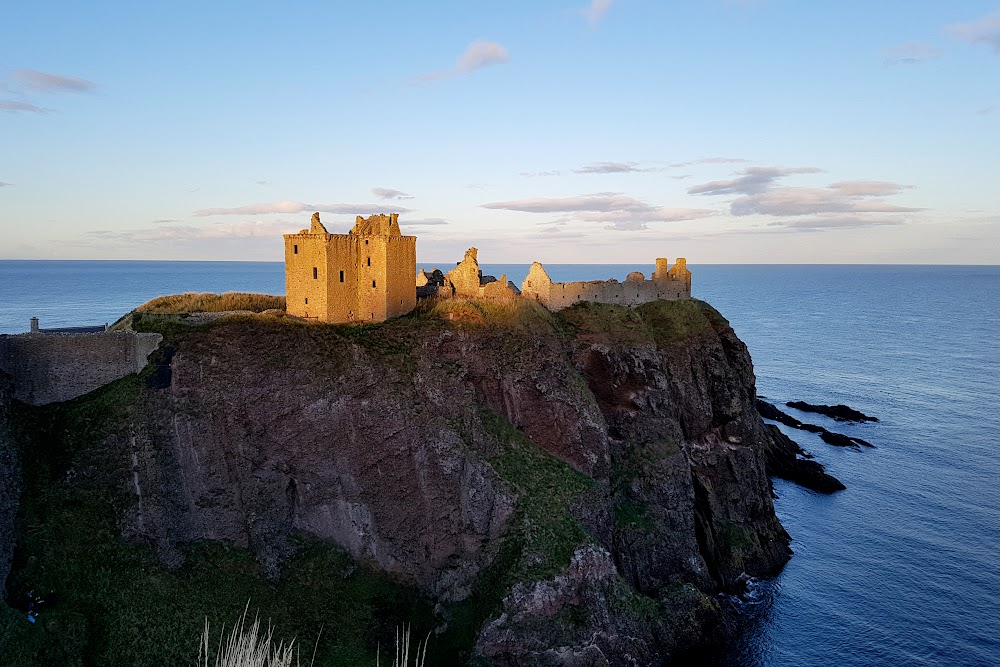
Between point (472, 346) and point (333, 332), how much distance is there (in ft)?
37.0

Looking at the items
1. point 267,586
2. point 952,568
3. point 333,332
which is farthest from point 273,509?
point 952,568

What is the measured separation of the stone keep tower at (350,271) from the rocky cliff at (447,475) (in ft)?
8.71

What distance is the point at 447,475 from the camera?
51.6m

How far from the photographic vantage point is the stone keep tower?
56.4m

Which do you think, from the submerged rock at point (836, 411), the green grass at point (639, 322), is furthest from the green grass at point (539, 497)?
the submerged rock at point (836, 411)

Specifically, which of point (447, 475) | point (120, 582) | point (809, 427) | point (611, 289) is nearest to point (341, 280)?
point (447, 475)

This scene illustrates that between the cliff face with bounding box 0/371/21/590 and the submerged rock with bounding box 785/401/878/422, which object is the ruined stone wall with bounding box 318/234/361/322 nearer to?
the cliff face with bounding box 0/371/21/590

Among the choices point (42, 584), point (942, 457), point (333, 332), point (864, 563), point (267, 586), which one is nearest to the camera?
point (42, 584)

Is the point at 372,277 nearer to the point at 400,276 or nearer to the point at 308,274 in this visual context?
the point at 400,276

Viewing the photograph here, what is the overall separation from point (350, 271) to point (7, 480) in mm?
27400

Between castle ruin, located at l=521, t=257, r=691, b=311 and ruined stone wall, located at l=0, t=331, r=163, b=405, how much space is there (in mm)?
35860

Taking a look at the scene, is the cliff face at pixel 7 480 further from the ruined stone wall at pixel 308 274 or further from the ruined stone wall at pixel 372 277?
the ruined stone wall at pixel 372 277

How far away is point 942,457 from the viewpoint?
289 ft

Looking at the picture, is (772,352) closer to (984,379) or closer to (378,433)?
(984,379)
